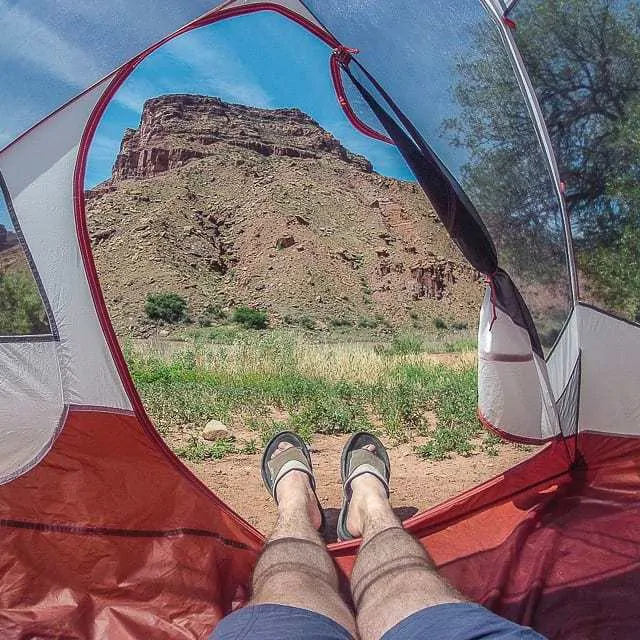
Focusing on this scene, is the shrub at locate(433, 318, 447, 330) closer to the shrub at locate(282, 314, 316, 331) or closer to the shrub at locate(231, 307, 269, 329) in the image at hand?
the shrub at locate(282, 314, 316, 331)

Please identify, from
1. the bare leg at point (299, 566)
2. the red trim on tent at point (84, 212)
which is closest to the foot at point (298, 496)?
the bare leg at point (299, 566)

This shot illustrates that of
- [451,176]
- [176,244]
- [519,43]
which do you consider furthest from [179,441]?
[176,244]

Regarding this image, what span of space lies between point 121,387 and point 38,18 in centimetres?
125

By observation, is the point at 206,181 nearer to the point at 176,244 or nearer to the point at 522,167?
the point at 176,244

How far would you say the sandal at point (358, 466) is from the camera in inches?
105

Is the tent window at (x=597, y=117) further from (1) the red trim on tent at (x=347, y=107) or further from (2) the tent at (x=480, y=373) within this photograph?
(1) the red trim on tent at (x=347, y=107)

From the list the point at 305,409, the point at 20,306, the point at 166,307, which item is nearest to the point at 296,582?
the point at 20,306

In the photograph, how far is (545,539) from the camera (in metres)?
2.46

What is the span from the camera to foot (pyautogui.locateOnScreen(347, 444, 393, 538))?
8.19 ft

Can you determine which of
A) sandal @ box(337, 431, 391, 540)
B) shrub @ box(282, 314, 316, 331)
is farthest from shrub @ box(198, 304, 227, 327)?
sandal @ box(337, 431, 391, 540)

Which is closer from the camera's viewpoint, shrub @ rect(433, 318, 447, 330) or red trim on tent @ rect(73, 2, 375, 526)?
red trim on tent @ rect(73, 2, 375, 526)

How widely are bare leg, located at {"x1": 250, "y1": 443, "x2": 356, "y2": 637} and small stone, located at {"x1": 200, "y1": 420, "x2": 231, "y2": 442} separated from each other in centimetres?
233

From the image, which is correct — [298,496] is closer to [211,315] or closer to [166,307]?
[166,307]

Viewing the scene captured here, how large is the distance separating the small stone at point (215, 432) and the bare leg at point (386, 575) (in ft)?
8.41
